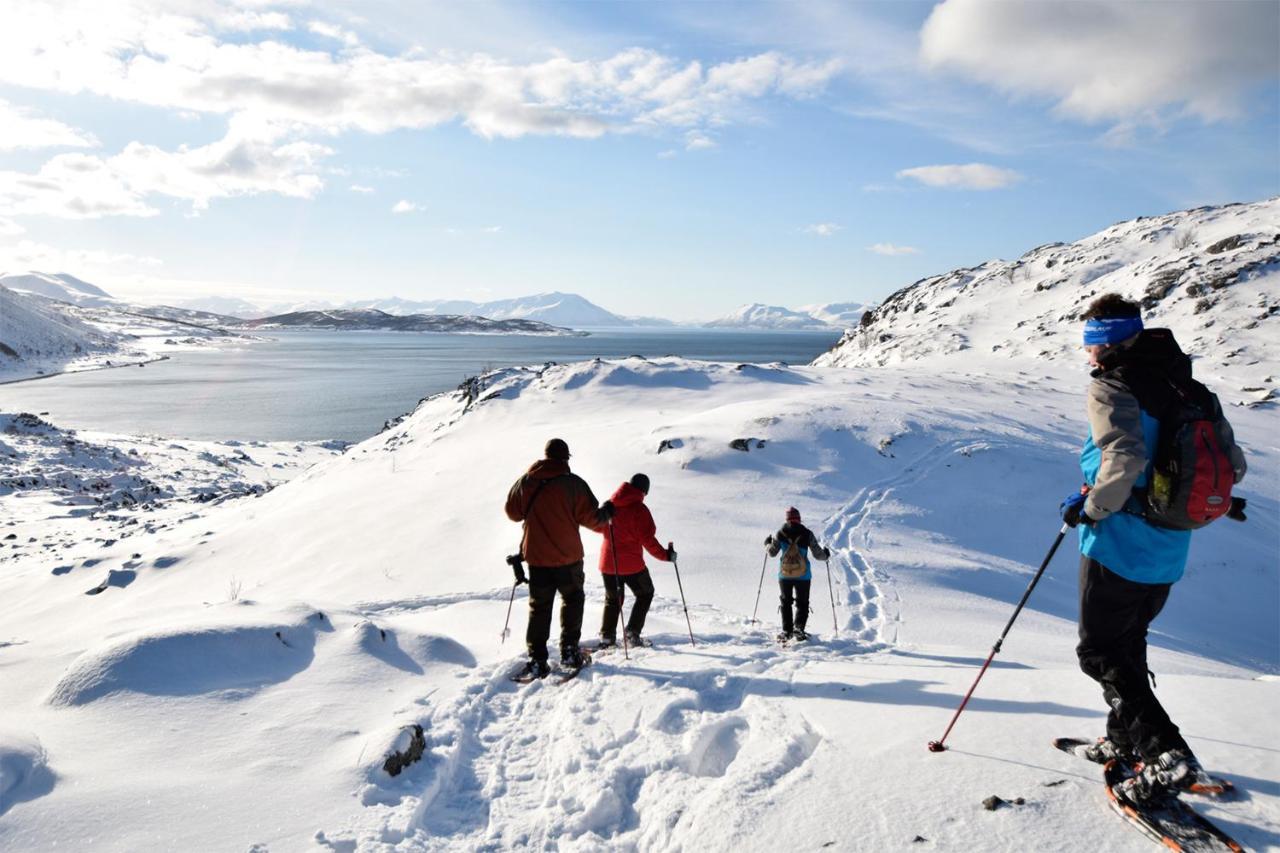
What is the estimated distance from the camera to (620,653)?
755cm

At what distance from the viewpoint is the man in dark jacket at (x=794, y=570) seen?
27.1 ft

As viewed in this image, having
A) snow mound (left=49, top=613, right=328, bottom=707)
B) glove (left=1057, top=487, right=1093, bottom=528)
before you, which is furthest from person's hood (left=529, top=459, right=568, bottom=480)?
glove (left=1057, top=487, right=1093, bottom=528)

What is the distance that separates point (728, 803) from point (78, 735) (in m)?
4.69

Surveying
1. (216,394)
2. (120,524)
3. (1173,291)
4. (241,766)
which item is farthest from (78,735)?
(216,394)

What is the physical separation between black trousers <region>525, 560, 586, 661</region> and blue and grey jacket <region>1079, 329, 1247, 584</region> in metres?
4.65

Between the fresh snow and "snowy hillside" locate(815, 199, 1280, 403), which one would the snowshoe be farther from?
"snowy hillside" locate(815, 199, 1280, 403)

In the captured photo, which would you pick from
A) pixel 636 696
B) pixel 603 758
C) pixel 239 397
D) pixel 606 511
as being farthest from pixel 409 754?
pixel 239 397

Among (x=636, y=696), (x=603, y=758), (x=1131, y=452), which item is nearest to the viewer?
(x=1131, y=452)

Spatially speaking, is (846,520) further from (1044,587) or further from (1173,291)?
(1173,291)

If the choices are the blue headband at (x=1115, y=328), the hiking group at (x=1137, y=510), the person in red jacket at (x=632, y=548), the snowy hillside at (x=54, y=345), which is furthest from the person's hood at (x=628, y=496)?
the snowy hillside at (x=54, y=345)

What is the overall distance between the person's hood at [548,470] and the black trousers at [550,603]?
37.4 inches

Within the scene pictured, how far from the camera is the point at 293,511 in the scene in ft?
64.0

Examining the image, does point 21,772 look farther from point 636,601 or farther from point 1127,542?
point 1127,542

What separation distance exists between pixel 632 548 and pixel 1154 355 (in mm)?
5393
